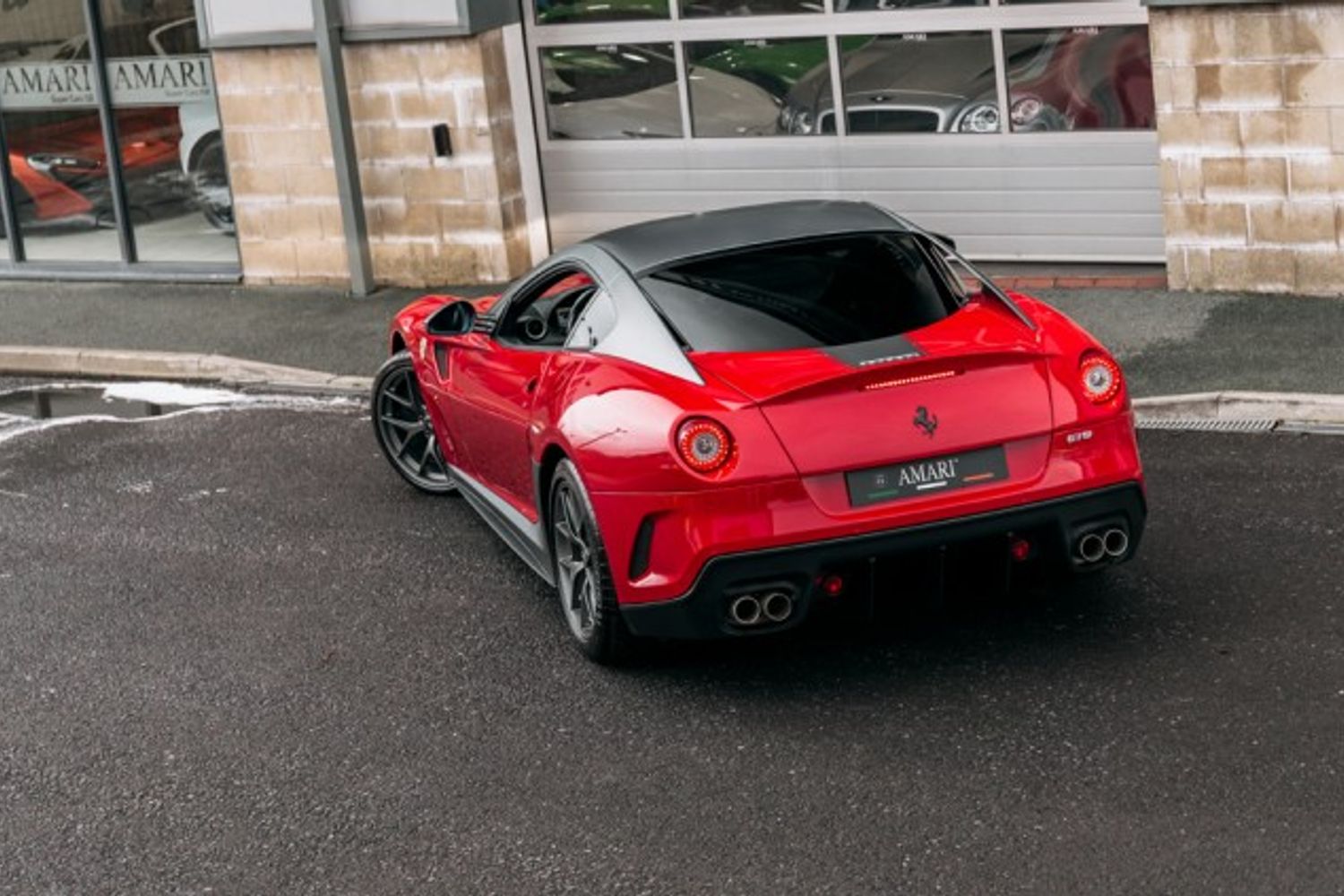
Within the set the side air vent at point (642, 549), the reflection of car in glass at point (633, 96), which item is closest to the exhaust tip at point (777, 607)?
the side air vent at point (642, 549)

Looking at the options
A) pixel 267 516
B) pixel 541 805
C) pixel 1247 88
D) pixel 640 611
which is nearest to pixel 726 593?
pixel 640 611

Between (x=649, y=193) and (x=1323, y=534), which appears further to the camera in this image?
(x=649, y=193)

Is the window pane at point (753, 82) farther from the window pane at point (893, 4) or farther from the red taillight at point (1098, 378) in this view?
the red taillight at point (1098, 378)

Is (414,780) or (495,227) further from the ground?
(495,227)

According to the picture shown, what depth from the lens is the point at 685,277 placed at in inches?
342

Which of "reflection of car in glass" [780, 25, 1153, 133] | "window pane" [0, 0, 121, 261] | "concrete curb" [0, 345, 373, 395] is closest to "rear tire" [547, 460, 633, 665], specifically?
"concrete curb" [0, 345, 373, 395]

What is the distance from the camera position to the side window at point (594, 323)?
8734mm

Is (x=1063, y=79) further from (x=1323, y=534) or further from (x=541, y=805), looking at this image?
(x=541, y=805)

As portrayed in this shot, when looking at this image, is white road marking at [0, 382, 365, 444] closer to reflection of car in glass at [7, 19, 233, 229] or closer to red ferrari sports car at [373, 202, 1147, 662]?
reflection of car in glass at [7, 19, 233, 229]

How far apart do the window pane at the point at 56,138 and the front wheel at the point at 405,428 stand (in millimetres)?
7632

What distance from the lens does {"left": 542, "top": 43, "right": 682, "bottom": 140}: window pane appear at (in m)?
16.0

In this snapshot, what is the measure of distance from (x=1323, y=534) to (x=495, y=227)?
26.6ft

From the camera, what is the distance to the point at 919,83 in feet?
49.3

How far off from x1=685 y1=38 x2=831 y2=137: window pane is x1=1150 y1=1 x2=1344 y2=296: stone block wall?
8.58 feet
